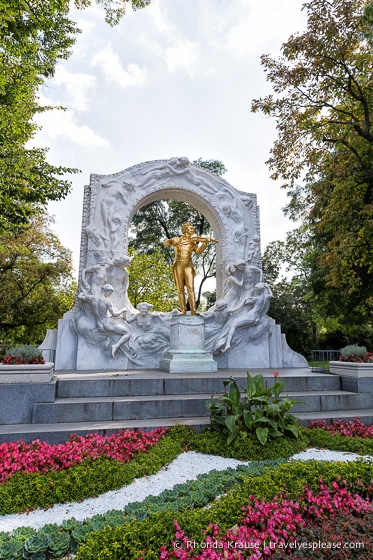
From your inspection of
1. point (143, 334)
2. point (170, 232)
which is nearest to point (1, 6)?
point (143, 334)

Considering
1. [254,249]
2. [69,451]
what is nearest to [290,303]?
[254,249]

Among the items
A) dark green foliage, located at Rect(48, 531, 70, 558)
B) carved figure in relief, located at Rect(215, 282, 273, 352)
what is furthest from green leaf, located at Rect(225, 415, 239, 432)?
carved figure in relief, located at Rect(215, 282, 273, 352)

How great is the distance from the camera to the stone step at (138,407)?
5.05m

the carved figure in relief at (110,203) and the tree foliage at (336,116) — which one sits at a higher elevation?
the tree foliage at (336,116)

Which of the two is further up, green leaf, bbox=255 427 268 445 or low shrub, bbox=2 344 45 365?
low shrub, bbox=2 344 45 365

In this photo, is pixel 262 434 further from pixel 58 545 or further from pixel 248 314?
pixel 248 314

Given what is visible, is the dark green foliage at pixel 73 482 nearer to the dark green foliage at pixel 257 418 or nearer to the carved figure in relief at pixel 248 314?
the dark green foliage at pixel 257 418

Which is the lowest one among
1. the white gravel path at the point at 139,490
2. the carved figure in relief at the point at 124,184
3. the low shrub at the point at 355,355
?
the white gravel path at the point at 139,490

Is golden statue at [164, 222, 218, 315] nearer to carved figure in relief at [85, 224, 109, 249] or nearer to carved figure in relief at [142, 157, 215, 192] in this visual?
carved figure in relief at [85, 224, 109, 249]

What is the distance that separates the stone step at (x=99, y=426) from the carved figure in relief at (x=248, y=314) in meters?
3.41

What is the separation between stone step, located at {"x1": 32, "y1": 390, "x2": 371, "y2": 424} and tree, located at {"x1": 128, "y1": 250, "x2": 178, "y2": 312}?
11543mm

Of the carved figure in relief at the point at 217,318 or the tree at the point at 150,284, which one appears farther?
the tree at the point at 150,284

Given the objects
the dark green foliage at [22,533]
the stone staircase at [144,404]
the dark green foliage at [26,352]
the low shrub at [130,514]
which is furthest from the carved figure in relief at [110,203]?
the dark green foliage at [22,533]

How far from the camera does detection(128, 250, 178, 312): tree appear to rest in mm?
17375
